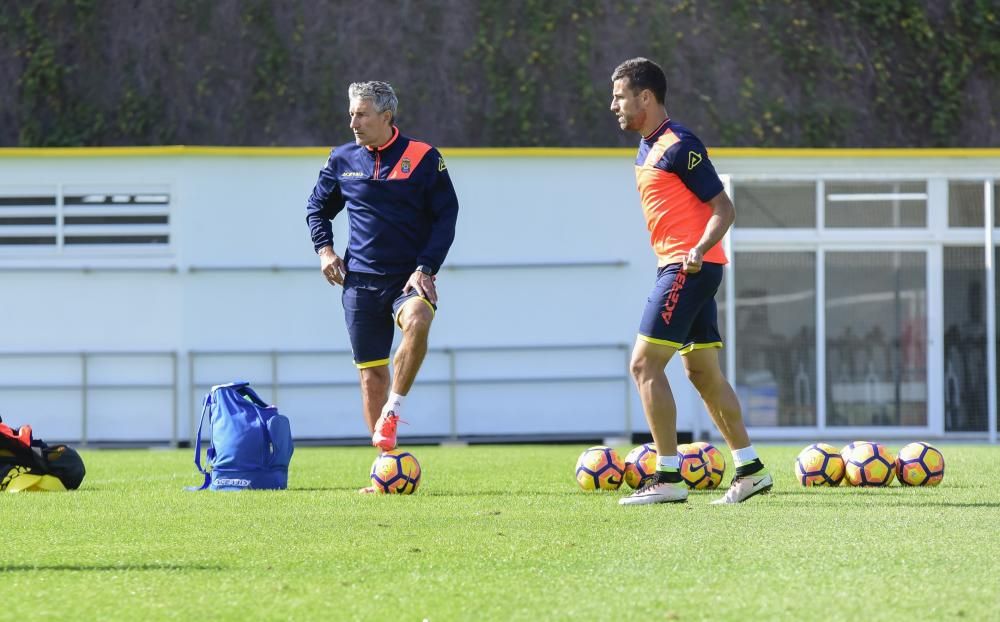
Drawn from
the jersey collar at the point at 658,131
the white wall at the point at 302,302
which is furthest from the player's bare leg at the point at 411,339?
the white wall at the point at 302,302

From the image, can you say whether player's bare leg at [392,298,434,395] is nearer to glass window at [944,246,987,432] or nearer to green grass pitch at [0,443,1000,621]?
green grass pitch at [0,443,1000,621]

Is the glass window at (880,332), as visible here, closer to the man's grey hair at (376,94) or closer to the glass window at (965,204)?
the glass window at (965,204)

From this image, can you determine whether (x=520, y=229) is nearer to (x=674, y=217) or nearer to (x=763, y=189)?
(x=763, y=189)

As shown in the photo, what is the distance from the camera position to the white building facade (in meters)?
18.6

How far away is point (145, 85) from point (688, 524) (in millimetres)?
14486

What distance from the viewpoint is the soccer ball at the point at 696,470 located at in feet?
29.2

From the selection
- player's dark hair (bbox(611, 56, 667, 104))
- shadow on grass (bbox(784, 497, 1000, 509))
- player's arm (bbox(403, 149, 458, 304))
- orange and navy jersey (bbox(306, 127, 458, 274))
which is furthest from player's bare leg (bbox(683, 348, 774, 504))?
orange and navy jersey (bbox(306, 127, 458, 274))

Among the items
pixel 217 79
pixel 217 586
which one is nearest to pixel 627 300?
pixel 217 79

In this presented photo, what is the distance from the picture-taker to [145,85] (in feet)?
64.1

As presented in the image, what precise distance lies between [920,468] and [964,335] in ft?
34.0

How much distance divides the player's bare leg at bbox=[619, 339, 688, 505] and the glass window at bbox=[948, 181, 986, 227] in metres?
11.9

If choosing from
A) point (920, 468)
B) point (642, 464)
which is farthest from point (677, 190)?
point (920, 468)

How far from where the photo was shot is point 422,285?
866 centimetres

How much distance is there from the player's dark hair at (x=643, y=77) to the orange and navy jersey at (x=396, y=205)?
141 centimetres
